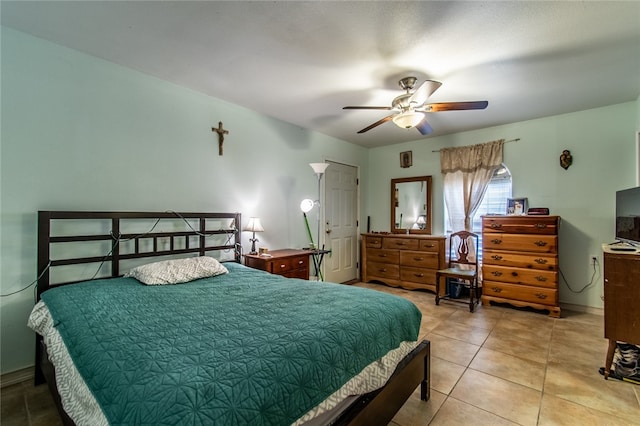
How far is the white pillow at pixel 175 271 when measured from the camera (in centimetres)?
221

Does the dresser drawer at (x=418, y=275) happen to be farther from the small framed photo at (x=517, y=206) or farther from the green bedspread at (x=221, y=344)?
the green bedspread at (x=221, y=344)

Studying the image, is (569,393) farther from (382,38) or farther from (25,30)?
(25,30)

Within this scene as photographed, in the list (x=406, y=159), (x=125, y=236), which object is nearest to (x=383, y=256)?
(x=406, y=159)

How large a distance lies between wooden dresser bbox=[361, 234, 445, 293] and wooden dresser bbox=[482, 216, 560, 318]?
2.22 ft

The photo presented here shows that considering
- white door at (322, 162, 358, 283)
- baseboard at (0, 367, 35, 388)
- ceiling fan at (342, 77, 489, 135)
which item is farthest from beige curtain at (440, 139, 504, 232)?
baseboard at (0, 367, 35, 388)

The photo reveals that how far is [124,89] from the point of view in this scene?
254 centimetres

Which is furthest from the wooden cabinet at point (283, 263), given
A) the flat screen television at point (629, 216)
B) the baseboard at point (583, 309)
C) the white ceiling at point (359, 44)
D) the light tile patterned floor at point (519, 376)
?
the baseboard at point (583, 309)

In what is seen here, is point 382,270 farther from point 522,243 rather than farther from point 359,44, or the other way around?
point 359,44

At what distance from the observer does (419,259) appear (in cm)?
448

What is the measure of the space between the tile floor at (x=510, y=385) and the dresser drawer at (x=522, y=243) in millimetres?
840

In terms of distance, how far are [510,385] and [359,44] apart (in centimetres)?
271

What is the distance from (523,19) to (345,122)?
2.32 metres

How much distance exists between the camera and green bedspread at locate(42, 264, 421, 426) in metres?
0.89

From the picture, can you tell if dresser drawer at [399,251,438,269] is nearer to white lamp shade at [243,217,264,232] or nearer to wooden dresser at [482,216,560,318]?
wooden dresser at [482,216,560,318]
